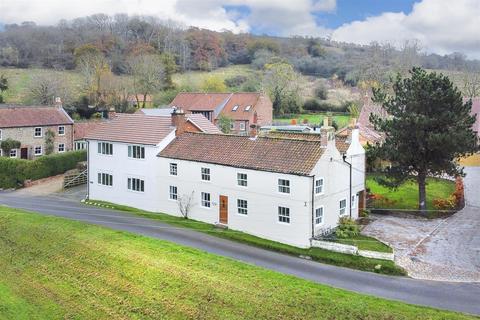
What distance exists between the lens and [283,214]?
1398 inches

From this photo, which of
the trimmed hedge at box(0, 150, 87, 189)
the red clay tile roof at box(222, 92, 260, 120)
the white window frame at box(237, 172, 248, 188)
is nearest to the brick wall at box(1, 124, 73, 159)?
the trimmed hedge at box(0, 150, 87, 189)

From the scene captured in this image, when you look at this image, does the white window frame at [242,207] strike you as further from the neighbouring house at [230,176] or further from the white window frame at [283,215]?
the white window frame at [283,215]

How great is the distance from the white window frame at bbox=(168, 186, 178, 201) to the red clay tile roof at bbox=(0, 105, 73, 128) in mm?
28311

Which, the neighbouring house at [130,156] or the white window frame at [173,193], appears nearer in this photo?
the white window frame at [173,193]

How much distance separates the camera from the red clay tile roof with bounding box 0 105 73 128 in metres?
61.6

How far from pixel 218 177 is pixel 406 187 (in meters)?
20.5

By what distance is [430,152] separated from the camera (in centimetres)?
4047

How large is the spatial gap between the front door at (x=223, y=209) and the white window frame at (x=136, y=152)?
8.95 metres

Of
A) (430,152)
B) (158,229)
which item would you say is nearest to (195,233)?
(158,229)

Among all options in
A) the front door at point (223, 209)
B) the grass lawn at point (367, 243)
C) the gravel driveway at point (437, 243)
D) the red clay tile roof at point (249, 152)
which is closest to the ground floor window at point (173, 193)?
the red clay tile roof at point (249, 152)

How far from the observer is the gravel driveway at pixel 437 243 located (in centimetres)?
2994

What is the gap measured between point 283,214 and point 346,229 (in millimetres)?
4265

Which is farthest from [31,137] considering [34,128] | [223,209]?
[223,209]

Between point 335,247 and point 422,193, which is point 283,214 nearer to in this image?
point 335,247
